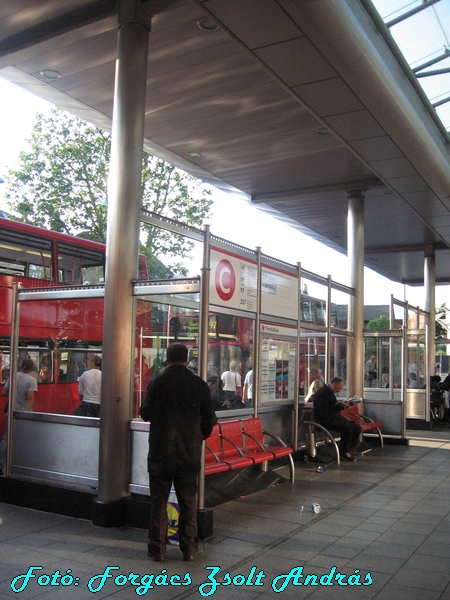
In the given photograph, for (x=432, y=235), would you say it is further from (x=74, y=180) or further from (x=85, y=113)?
(x=74, y=180)

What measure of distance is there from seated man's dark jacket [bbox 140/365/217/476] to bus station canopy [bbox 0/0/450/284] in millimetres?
3656

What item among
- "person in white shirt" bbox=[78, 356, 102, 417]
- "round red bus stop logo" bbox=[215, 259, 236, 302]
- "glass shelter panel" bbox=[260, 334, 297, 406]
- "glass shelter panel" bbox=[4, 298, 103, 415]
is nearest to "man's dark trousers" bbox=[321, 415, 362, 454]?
"glass shelter panel" bbox=[260, 334, 297, 406]

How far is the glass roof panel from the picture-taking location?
291 inches

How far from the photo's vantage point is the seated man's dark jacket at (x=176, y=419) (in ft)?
16.4

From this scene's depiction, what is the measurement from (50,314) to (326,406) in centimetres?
494

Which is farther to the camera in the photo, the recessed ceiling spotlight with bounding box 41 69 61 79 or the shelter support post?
the shelter support post

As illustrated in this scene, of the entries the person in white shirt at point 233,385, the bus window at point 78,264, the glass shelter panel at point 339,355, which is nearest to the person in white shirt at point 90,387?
the person in white shirt at point 233,385

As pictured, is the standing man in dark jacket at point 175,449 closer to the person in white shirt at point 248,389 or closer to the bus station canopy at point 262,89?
the person in white shirt at point 248,389

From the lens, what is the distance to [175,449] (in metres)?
5.01

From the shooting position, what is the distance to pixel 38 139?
2577cm

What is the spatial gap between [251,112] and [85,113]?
2962 millimetres

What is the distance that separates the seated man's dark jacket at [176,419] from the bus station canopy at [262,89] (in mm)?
3656

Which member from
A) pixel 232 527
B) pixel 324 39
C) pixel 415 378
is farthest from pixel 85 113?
pixel 415 378

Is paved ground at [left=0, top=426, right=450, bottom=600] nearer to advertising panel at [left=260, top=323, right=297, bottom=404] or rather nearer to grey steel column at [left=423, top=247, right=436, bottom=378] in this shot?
advertising panel at [left=260, top=323, right=297, bottom=404]
